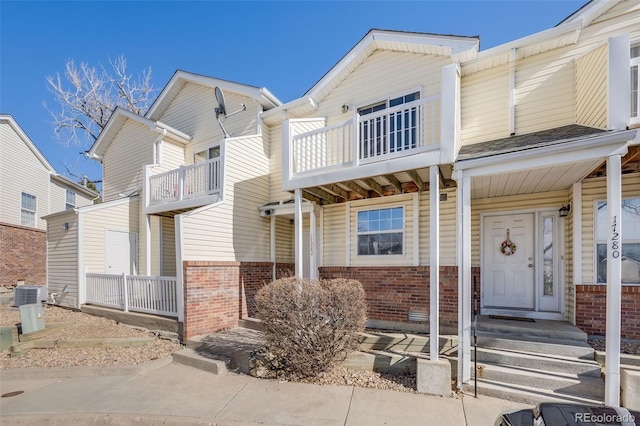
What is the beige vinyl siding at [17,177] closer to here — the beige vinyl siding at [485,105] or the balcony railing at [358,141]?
the balcony railing at [358,141]

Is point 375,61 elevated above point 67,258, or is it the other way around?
point 375,61

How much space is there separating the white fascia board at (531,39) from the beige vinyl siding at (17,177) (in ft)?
65.5

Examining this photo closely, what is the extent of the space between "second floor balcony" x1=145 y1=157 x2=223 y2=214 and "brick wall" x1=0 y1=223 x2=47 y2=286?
9497 mm

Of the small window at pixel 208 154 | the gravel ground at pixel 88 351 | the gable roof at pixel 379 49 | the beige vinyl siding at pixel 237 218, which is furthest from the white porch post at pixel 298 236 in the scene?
the small window at pixel 208 154

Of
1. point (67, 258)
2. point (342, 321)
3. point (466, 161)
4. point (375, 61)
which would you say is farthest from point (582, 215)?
point (67, 258)

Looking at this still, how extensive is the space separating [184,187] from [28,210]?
12692 mm

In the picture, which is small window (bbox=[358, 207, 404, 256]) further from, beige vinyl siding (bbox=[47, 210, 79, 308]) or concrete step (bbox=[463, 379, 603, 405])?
beige vinyl siding (bbox=[47, 210, 79, 308])

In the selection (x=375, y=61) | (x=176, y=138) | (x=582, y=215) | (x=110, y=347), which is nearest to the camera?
(x=582, y=215)

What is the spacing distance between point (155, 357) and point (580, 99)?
376 inches

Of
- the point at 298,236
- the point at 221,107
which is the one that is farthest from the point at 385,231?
the point at 221,107

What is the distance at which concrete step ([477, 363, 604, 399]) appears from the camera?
13.8 ft

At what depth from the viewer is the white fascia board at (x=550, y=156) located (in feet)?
13.3

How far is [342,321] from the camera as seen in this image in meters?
5.03

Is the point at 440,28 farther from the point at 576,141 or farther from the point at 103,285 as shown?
the point at 103,285
